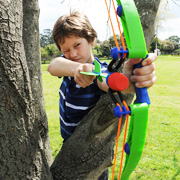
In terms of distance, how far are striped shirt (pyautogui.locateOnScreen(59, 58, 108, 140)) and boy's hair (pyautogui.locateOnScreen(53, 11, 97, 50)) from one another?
0.95ft

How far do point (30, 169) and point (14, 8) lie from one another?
0.85 meters

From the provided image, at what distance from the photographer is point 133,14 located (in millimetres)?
805

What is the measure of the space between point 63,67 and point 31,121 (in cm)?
36

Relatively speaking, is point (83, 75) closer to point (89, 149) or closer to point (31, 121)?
point (31, 121)

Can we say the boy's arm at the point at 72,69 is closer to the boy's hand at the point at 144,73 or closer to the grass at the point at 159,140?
the boy's hand at the point at 144,73

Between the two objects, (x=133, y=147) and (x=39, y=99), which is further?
(x=39, y=99)

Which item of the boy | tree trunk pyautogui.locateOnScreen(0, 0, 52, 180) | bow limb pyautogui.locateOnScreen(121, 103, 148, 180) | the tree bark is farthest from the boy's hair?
bow limb pyautogui.locateOnScreen(121, 103, 148, 180)

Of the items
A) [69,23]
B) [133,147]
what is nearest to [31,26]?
[69,23]

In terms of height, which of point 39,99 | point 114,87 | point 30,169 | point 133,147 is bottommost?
point 30,169

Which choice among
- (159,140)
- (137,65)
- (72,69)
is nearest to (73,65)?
(72,69)

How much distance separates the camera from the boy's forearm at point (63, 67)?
1.13m

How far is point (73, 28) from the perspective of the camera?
4.81 ft

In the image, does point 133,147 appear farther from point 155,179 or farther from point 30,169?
point 155,179

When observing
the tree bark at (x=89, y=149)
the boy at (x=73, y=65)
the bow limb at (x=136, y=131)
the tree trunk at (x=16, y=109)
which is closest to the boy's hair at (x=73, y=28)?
the boy at (x=73, y=65)
